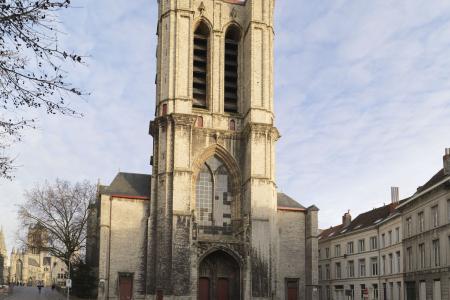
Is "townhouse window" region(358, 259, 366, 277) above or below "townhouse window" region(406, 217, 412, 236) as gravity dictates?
below

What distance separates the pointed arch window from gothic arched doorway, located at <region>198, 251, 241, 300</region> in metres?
9.57

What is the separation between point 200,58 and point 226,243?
39.0ft

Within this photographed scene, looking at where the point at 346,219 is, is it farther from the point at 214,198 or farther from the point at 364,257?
the point at 214,198

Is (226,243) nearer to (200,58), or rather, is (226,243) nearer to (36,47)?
(200,58)

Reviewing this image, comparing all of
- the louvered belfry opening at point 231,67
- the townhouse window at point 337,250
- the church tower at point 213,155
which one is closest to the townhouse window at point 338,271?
the townhouse window at point 337,250

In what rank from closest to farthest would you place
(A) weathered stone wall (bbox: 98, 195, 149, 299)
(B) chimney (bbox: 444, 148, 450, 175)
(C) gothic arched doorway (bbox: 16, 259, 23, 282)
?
1. (B) chimney (bbox: 444, 148, 450, 175)
2. (A) weathered stone wall (bbox: 98, 195, 149, 299)
3. (C) gothic arched doorway (bbox: 16, 259, 23, 282)

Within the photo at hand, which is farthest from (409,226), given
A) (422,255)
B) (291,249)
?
(291,249)

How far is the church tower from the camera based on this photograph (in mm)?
33719

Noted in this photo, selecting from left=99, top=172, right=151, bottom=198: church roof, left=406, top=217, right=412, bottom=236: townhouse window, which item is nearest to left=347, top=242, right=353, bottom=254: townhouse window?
left=406, top=217, right=412, bottom=236: townhouse window

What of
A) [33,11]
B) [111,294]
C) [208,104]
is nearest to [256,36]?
[208,104]

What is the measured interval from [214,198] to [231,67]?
8.81 m

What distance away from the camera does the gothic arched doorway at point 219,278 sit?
3472 cm

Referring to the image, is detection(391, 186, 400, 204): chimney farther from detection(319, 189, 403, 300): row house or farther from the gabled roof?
the gabled roof

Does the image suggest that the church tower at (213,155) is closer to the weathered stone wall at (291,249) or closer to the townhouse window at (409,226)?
the weathered stone wall at (291,249)
